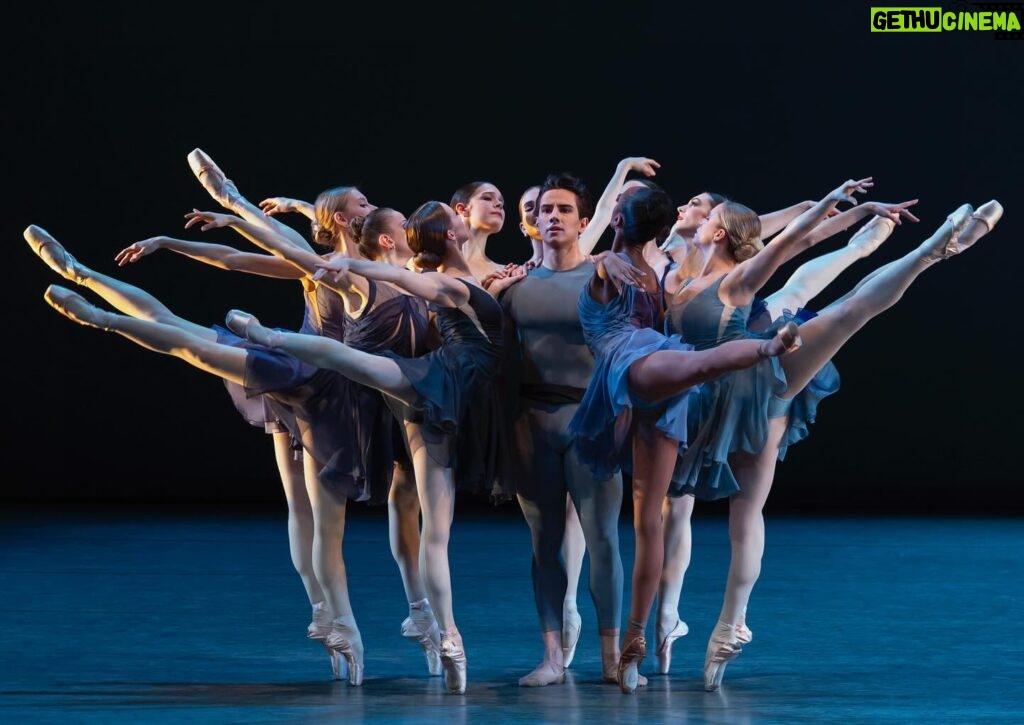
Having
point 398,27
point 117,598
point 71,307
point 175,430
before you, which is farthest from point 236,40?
point 71,307

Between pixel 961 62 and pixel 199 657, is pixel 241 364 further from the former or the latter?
pixel 961 62

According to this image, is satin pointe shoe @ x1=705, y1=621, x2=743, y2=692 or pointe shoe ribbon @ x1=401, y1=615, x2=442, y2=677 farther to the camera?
pointe shoe ribbon @ x1=401, y1=615, x2=442, y2=677

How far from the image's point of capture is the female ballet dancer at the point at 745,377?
152 inches

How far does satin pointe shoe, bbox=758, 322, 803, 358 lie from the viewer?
3.25 m

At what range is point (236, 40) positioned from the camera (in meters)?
8.01

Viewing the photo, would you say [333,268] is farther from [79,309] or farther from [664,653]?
[664,653]

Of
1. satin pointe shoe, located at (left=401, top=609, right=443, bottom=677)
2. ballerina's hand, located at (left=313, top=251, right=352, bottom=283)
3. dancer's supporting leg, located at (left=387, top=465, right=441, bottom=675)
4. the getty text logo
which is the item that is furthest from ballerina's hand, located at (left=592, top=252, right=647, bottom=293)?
the getty text logo

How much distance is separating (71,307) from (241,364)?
491 millimetres

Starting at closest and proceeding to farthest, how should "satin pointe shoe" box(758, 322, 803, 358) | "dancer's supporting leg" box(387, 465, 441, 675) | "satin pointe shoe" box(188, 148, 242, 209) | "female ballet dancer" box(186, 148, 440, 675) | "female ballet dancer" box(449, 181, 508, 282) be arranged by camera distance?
"satin pointe shoe" box(758, 322, 803, 358) → "female ballet dancer" box(186, 148, 440, 675) → "dancer's supporting leg" box(387, 465, 441, 675) → "satin pointe shoe" box(188, 148, 242, 209) → "female ballet dancer" box(449, 181, 508, 282)

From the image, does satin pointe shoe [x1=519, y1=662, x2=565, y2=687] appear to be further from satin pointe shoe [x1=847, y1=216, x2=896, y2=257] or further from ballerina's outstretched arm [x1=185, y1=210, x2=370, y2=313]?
satin pointe shoe [x1=847, y1=216, x2=896, y2=257]

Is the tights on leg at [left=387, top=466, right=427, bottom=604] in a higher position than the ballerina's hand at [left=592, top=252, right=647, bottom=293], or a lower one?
lower

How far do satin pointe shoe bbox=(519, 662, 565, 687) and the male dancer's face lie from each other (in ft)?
3.84

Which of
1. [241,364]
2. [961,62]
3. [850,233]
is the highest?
[961,62]

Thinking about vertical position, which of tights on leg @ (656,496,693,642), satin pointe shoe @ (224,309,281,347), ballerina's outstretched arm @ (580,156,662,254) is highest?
ballerina's outstretched arm @ (580,156,662,254)
